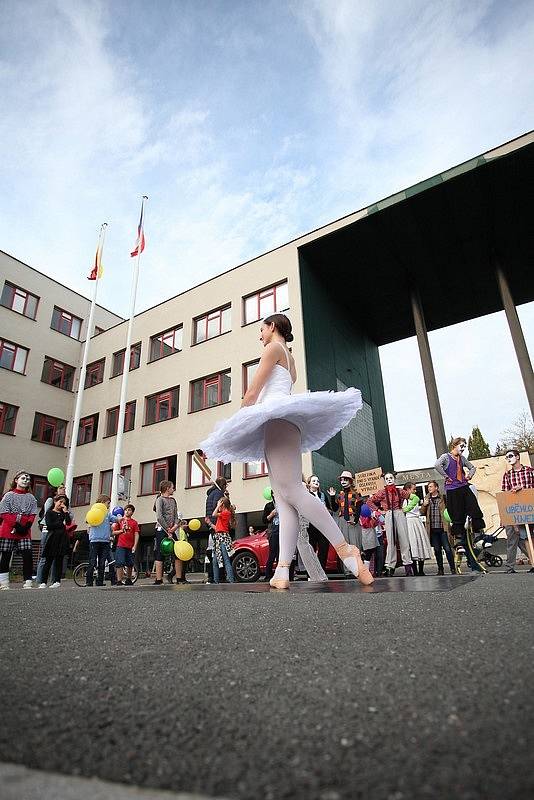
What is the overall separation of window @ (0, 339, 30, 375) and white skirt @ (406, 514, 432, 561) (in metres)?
22.5

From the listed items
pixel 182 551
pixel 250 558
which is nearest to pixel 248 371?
pixel 250 558

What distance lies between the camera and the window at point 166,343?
22.6 m

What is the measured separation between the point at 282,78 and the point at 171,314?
48.4ft

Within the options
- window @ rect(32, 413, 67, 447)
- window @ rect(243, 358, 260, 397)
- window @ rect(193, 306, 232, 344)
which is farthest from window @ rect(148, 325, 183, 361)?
window @ rect(32, 413, 67, 447)

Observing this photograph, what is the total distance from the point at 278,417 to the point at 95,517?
21.1 ft

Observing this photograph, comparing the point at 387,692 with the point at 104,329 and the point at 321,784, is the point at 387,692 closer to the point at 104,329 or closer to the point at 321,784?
the point at 321,784

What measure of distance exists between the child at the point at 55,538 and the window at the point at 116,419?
574 inches

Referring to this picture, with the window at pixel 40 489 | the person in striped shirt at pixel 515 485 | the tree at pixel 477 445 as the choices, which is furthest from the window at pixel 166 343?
the tree at pixel 477 445

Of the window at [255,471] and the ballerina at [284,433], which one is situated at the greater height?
the window at [255,471]

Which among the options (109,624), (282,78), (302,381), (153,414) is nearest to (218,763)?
(109,624)

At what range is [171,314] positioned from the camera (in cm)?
2308

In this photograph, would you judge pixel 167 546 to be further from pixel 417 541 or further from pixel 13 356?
pixel 13 356

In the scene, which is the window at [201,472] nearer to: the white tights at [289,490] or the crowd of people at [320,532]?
the crowd of people at [320,532]

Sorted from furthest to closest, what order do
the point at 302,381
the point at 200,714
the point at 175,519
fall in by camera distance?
the point at 302,381 < the point at 175,519 < the point at 200,714
